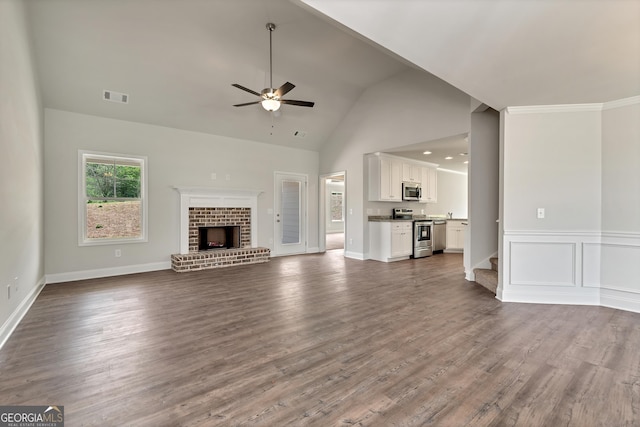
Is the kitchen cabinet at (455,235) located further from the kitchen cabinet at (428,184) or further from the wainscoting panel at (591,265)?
the wainscoting panel at (591,265)

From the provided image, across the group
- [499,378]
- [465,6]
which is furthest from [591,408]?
[465,6]

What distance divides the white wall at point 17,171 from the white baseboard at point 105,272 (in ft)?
1.93

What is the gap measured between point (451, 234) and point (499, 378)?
6.50 m

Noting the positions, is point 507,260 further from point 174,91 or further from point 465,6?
point 174,91

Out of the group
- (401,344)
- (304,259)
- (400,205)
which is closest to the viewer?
(401,344)

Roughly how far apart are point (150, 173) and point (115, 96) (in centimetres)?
140

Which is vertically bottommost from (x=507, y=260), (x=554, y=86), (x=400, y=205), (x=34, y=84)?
(x=507, y=260)

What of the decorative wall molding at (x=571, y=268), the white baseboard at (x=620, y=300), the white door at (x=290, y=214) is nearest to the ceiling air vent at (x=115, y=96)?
the white door at (x=290, y=214)

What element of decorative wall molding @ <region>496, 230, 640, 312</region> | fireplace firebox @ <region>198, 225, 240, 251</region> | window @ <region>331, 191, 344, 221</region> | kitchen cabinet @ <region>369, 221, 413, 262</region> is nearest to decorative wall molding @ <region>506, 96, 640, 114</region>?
decorative wall molding @ <region>496, 230, 640, 312</region>

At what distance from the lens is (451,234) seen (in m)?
8.05

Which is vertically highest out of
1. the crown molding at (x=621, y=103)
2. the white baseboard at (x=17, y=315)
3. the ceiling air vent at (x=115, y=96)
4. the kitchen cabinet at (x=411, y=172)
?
the ceiling air vent at (x=115, y=96)

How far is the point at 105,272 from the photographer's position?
5.20 m

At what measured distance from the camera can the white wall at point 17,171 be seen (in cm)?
269

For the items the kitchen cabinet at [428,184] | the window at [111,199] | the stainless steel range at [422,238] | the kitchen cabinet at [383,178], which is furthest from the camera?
the kitchen cabinet at [428,184]
